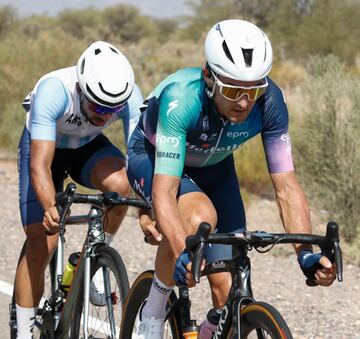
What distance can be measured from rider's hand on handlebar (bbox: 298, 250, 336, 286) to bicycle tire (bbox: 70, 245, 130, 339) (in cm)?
112

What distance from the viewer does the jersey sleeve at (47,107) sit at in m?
4.88

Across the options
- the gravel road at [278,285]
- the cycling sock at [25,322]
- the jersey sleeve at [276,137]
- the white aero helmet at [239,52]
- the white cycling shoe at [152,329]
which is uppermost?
the white aero helmet at [239,52]

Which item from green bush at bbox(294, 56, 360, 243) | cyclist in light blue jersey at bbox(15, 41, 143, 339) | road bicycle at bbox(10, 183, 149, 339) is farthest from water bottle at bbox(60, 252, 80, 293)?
green bush at bbox(294, 56, 360, 243)

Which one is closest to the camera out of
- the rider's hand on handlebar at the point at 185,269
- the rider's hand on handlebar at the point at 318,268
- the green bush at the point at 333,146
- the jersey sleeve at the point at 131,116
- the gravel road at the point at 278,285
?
the rider's hand on handlebar at the point at 185,269

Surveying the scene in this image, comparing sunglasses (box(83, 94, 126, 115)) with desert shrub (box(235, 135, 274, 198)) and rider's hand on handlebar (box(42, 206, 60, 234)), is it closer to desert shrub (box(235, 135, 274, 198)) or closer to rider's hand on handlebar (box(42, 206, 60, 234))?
rider's hand on handlebar (box(42, 206, 60, 234))

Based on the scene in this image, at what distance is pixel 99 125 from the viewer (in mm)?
5125

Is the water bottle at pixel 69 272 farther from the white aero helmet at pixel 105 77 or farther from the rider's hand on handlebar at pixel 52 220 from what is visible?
the white aero helmet at pixel 105 77

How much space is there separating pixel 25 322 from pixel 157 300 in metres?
1.31

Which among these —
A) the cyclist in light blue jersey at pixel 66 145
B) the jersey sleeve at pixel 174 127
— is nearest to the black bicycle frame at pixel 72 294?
the cyclist in light blue jersey at pixel 66 145

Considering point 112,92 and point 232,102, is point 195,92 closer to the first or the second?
point 232,102

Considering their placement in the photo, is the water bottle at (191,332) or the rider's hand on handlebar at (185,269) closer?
the rider's hand on handlebar at (185,269)

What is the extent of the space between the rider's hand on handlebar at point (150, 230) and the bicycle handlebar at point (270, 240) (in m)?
0.82

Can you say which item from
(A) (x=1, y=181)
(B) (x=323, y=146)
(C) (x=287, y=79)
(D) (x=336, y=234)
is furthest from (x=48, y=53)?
(D) (x=336, y=234)

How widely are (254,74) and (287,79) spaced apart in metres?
26.5
